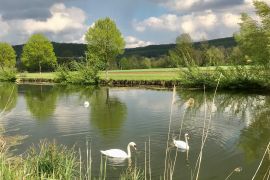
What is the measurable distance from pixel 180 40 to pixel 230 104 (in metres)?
70.5

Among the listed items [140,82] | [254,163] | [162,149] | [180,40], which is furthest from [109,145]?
[180,40]

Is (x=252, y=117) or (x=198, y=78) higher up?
(x=198, y=78)

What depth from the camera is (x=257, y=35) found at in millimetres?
36906

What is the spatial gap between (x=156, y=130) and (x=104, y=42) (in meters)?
42.2

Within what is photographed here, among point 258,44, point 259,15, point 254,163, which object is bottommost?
point 254,163

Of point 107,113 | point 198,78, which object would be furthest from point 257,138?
point 198,78

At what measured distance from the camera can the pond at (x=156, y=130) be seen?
13.1 metres

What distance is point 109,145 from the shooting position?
15.8 metres

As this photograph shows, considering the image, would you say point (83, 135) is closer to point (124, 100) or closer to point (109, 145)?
point (109, 145)

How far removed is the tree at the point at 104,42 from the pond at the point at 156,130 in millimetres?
28991

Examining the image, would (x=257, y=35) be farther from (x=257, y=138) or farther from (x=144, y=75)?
(x=144, y=75)

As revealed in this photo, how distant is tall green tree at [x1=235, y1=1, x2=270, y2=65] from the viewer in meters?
35.8

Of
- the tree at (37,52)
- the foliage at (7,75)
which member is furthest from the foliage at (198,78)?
the tree at (37,52)

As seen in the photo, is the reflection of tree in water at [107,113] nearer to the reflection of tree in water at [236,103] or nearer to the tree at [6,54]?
the reflection of tree in water at [236,103]
